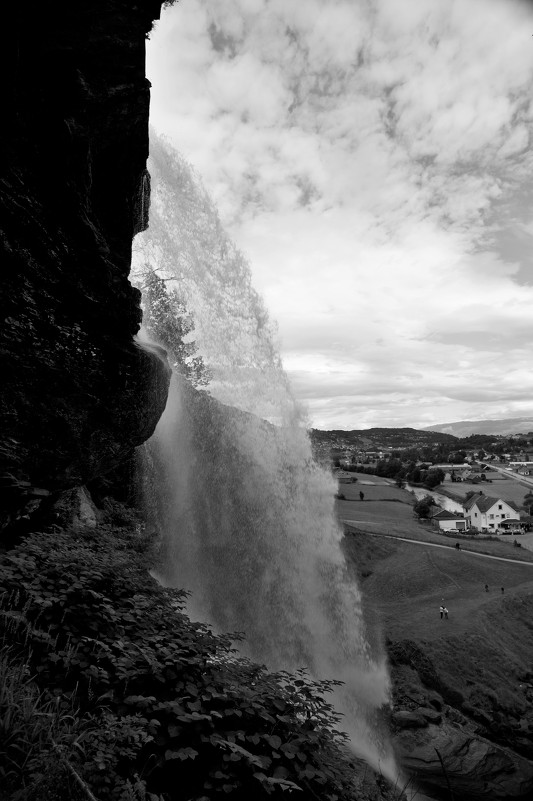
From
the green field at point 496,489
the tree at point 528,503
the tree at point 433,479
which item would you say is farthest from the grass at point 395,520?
the tree at point 528,503

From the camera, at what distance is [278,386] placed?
23.5 meters

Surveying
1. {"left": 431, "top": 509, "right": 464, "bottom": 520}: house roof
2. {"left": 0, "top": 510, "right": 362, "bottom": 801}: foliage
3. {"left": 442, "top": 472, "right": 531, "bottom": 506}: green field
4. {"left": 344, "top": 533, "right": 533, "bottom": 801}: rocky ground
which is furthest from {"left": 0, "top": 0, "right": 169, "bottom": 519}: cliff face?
{"left": 442, "top": 472, "right": 531, "bottom": 506}: green field

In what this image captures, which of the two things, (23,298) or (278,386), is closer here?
(23,298)

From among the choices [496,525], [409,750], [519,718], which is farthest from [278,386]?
[496,525]

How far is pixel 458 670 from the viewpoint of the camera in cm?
1908

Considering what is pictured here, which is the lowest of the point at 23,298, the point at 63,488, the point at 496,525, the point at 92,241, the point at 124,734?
the point at 496,525

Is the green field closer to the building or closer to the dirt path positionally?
the building

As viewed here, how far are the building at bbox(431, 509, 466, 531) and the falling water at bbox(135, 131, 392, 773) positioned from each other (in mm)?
48481

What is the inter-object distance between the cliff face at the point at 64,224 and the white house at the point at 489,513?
74.9 metres

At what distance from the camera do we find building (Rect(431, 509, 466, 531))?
64.1 metres

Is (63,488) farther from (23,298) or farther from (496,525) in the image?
(496,525)

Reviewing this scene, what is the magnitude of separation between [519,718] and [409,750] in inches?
252

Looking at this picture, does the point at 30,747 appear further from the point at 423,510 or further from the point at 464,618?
the point at 423,510

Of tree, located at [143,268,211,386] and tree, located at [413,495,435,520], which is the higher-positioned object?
tree, located at [143,268,211,386]
